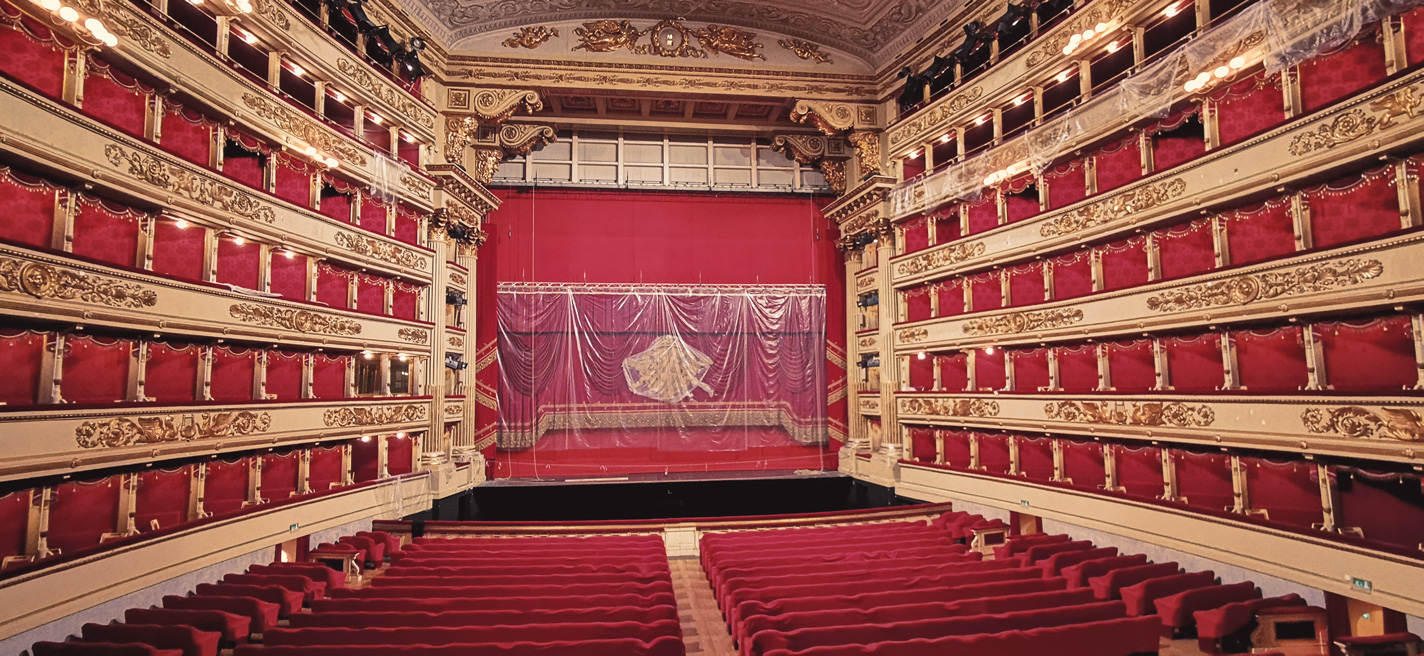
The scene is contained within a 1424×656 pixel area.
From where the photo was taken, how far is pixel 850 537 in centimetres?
788

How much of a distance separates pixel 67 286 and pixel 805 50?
490 inches

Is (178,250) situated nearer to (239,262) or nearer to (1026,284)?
(239,262)

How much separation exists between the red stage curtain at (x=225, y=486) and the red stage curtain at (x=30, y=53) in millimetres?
4216

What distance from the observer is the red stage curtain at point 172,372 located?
24.1ft

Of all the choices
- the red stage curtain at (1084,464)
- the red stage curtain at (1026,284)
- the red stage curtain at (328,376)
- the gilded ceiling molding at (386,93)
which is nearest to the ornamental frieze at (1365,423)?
the red stage curtain at (1084,464)

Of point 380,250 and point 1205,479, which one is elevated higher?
point 380,250

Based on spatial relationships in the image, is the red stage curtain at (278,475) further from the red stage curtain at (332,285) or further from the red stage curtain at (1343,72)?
the red stage curtain at (1343,72)

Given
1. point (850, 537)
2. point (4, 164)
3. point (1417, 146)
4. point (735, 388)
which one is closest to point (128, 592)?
point (4, 164)

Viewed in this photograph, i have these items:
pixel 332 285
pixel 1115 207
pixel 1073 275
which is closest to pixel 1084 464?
pixel 1073 275

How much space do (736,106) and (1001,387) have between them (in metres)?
8.12

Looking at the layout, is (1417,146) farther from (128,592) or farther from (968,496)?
(128,592)

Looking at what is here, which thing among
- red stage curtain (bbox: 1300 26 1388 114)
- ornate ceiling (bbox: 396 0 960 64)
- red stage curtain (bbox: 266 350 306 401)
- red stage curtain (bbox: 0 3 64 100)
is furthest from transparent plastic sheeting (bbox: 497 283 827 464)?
red stage curtain (bbox: 1300 26 1388 114)

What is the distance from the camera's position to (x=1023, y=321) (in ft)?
34.1

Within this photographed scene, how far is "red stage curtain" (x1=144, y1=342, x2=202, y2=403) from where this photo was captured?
24.1 ft
